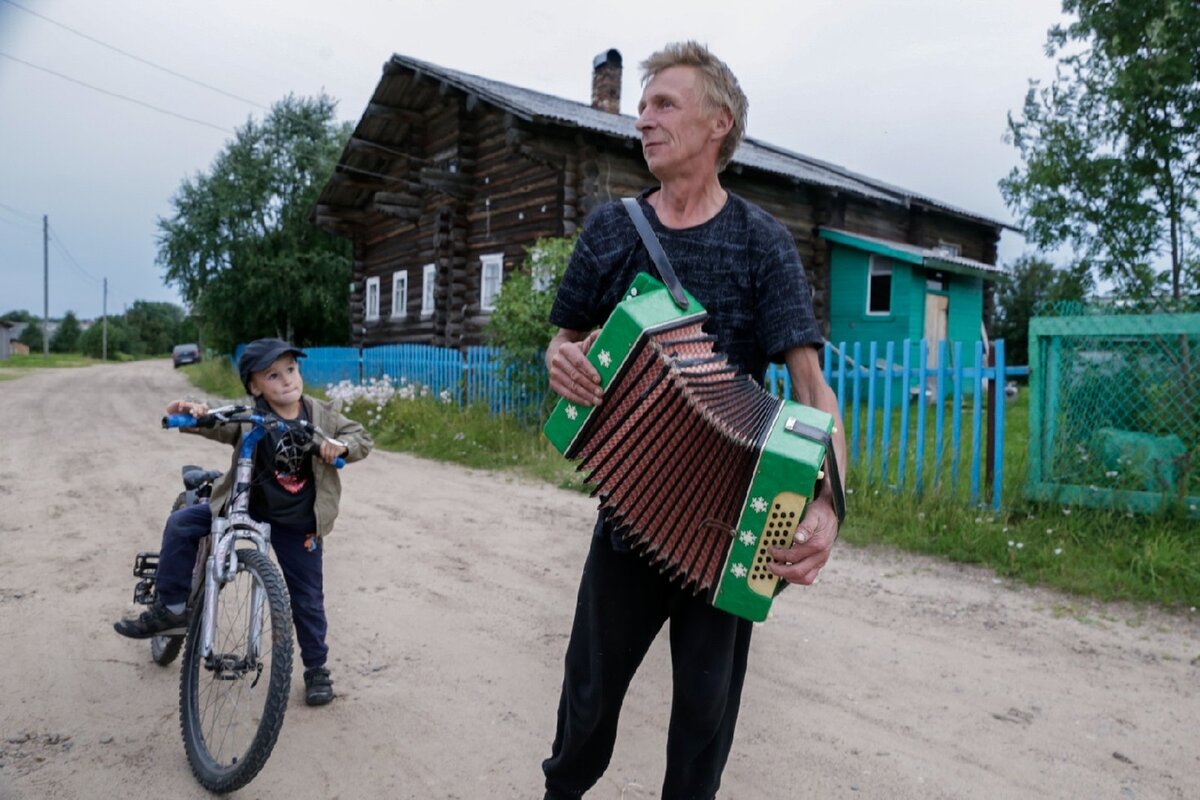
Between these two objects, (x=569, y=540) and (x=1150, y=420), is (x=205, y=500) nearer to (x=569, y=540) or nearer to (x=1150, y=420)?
(x=569, y=540)

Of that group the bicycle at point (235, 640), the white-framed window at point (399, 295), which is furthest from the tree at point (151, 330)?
the bicycle at point (235, 640)

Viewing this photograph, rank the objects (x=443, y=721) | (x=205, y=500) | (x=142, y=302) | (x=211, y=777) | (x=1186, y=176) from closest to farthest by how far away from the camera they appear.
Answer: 1. (x=211, y=777)
2. (x=443, y=721)
3. (x=205, y=500)
4. (x=1186, y=176)
5. (x=142, y=302)

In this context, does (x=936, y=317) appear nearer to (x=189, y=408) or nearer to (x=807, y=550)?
(x=189, y=408)

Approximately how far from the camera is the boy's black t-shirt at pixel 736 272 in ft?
6.42

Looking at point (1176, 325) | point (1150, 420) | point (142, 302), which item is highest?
point (142, 302)

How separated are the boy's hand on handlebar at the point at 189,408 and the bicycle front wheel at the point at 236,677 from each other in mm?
536

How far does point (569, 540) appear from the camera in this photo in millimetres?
6348

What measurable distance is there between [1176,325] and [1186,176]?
24.5 ft

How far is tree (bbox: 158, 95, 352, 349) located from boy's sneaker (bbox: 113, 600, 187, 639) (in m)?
28.3

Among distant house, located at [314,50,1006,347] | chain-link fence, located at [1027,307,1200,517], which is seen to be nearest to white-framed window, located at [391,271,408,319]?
distant house, located at [314,50,1006,347]

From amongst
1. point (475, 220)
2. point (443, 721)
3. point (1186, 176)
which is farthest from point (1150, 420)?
point (475, 220)

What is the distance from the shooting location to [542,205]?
16172mm

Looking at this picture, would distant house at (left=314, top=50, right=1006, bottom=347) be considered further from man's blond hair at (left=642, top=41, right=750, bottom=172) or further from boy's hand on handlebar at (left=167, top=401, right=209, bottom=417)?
man's blond hair at (left=642, top=41, right=750, bottom=172)

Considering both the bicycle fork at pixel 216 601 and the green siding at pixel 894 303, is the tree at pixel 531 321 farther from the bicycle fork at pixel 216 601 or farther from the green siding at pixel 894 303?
the green siding at pixel 894 303
